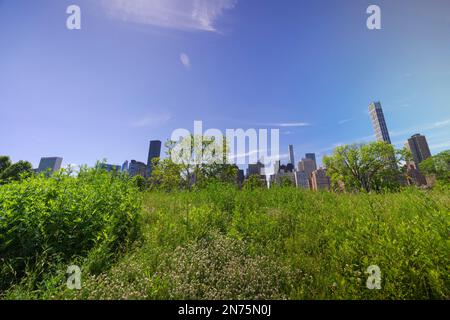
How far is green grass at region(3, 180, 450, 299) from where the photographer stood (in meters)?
2.22

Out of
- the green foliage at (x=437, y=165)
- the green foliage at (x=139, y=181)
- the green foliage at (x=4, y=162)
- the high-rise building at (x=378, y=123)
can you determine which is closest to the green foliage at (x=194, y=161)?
the green foliage at (x=139, y=181)

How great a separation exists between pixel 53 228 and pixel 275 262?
12.4 feet

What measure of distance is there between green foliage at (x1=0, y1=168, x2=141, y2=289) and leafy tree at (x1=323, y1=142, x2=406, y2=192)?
36.9 meters

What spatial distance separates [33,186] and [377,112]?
178 metres

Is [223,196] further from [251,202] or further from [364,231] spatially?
[364,231]

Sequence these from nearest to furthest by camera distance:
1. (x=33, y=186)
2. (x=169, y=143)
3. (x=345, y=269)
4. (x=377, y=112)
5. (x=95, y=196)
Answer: (x=345, y=269) → (x=33, y=186) → (x=95, y=196) → (x=169, y=143) → (x=377, y=112)

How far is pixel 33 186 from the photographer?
3699 mm

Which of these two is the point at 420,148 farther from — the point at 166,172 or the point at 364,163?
the point at 166,172

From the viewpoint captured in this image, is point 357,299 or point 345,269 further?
point 345,269

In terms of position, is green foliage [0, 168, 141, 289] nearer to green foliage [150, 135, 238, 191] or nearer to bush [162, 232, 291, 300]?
bush [162, 232, 291, 300]

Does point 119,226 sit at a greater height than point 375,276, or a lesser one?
greater
